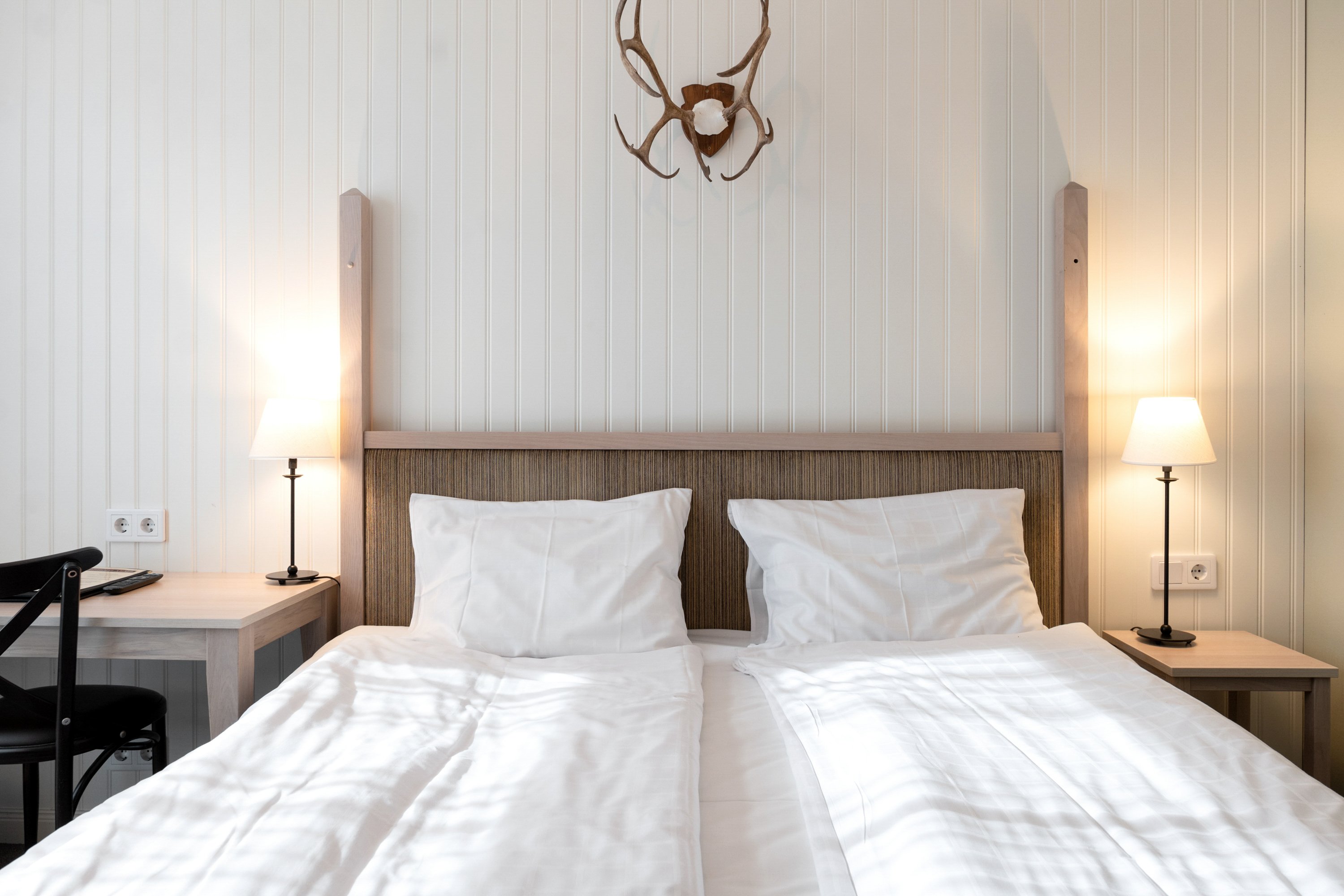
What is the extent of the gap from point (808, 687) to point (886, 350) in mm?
1042

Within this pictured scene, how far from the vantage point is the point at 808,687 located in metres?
1.34

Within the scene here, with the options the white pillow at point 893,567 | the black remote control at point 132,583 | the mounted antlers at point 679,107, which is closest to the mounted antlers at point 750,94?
the mounted antlers at point 679,107

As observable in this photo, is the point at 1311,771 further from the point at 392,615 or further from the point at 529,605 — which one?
the point at 392,615

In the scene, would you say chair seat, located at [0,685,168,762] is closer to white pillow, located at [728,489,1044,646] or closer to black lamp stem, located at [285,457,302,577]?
black lamp stem, located at [285,457,302,577]

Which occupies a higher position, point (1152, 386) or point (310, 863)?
point (1152, 386)

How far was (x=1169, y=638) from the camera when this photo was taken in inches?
72.4

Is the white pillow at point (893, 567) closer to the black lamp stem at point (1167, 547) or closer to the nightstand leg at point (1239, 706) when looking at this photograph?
the black lamp stem at point (1167, 547)

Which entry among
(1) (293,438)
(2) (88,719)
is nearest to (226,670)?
(2) (88,719)

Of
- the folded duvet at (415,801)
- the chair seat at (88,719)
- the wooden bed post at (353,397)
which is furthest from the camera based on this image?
the wooden bed post at (353,397)

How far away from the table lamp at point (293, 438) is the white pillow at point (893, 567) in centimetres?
112

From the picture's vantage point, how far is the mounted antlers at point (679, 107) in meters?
1.70

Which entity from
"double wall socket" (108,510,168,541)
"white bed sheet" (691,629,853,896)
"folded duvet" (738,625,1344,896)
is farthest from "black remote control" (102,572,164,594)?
"folded duvet" (738,625,1344,896)

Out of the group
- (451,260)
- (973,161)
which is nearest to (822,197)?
(973,161)

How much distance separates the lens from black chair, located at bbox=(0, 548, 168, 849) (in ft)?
4.70
